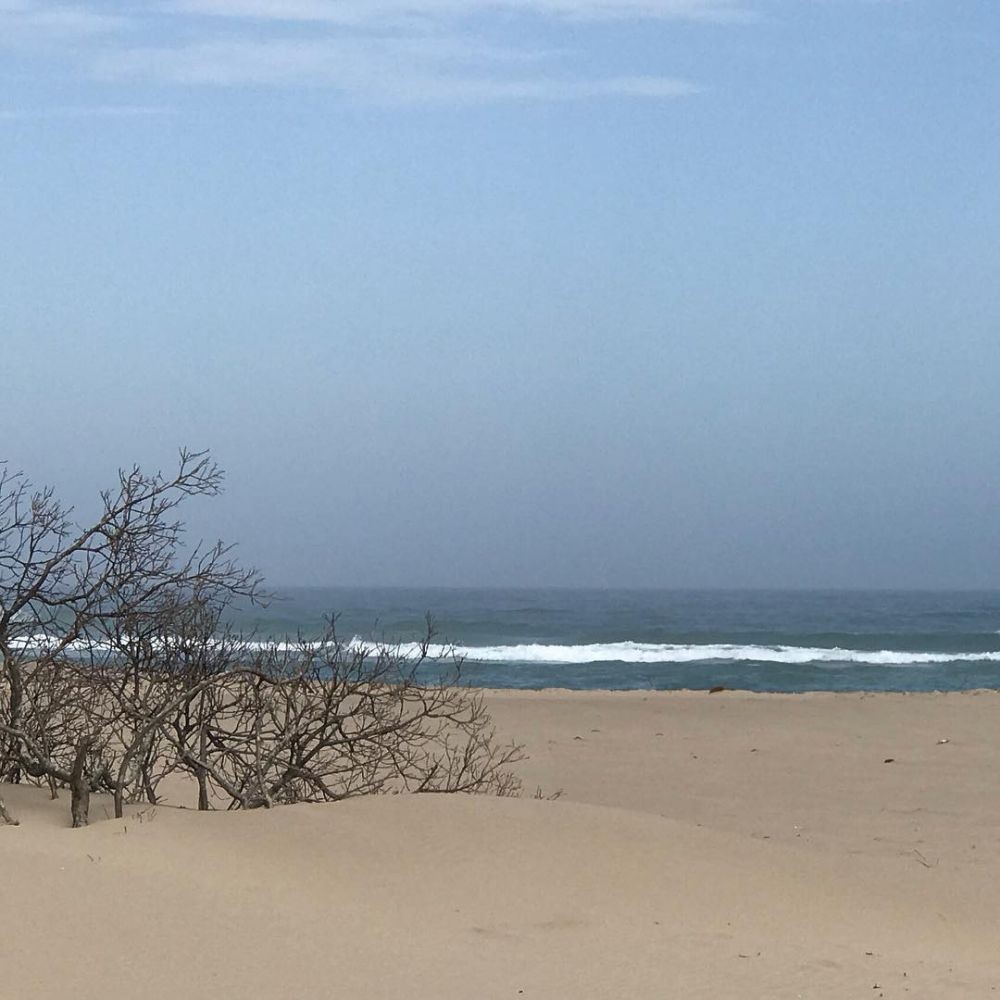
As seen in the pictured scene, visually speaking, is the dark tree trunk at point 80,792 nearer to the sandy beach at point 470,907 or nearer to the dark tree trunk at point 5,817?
the sandy beach at point 470,907

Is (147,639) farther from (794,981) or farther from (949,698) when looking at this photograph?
(949,698)

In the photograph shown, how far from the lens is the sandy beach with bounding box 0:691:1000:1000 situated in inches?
213

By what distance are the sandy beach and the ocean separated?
30.8 feet

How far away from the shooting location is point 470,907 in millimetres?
6535

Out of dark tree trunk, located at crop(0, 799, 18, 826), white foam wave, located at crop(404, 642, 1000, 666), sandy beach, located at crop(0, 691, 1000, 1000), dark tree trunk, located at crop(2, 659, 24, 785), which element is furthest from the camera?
white foam wave, located at crop(404, 642, 1000, 666)

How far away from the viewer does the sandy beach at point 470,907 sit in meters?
5.40

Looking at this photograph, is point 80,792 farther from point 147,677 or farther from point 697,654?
point 697,654

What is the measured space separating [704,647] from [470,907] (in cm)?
4053

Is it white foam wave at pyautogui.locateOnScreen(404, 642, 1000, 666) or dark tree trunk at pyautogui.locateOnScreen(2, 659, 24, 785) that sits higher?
dark tree trunk at pyautogui.locateOnScreen(2, 659, 24, 785)

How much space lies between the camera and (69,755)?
8836 millimetres

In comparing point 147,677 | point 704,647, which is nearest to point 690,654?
point 704,647

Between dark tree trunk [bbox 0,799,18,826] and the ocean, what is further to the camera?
the ocean

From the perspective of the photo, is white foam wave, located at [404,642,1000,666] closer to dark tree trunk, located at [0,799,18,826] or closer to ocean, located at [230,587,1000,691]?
ocean, located at [230,587,1000,691]

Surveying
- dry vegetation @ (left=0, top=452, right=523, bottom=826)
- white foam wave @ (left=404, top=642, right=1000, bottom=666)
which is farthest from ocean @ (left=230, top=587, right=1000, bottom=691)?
dry vegetation @ (left=0, top=452, right=523, bottom=826)
